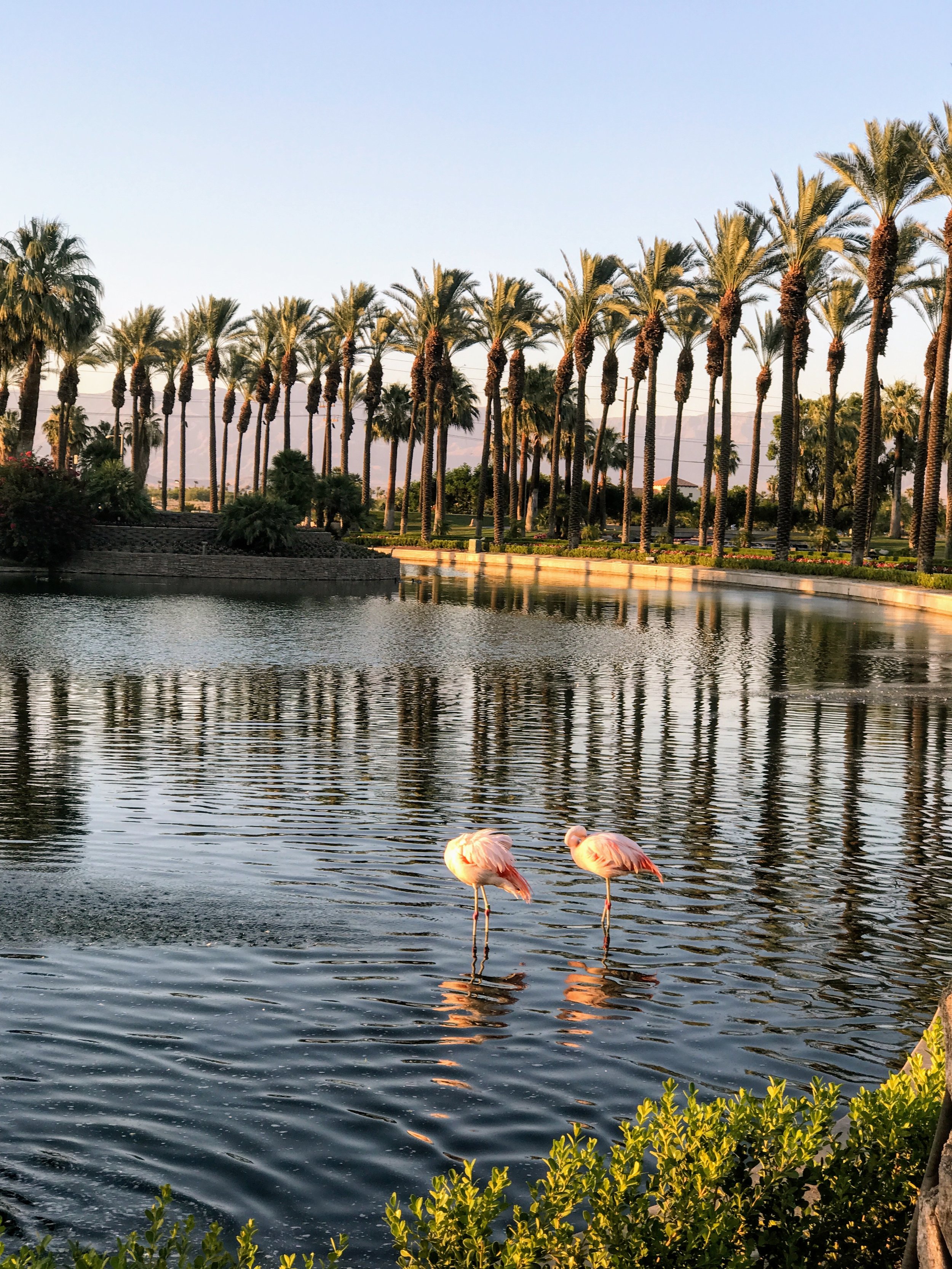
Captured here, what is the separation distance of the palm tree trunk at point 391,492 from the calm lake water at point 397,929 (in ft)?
238

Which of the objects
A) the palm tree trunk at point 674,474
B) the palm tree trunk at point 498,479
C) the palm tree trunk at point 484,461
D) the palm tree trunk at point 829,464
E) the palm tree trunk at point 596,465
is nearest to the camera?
the palm tree trunk at point 829,464

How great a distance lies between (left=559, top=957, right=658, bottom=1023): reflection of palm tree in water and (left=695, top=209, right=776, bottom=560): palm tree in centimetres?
5033

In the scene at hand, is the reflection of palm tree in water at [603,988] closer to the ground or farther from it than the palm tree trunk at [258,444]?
closer to the ground

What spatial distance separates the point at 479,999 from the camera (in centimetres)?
698

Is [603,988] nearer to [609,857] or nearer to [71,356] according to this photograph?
[609,857]

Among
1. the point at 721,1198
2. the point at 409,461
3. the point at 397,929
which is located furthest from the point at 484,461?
the point at 721,1198

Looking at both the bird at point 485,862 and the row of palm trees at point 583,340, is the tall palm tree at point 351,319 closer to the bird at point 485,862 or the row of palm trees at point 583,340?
the row of palm trees at point 583,340

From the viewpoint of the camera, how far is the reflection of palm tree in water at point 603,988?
22.6ft

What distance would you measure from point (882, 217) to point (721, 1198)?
162 ft

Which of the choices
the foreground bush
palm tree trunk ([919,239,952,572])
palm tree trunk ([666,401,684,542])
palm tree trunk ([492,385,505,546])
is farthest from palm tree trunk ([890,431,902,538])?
the foreground bush

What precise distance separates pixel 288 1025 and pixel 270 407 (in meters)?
104

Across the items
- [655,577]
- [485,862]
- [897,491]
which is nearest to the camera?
[485,862]

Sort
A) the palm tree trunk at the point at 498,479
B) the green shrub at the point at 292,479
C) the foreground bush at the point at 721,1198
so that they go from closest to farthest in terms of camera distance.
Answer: the foreground bush at the point at 721,1198
the green shrub at the point at 292,479
the palm tree trunk at the point at 498,479

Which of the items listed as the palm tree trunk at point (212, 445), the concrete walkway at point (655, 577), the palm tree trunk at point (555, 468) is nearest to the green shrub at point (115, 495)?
the concrete walkway at point (655, 577)
